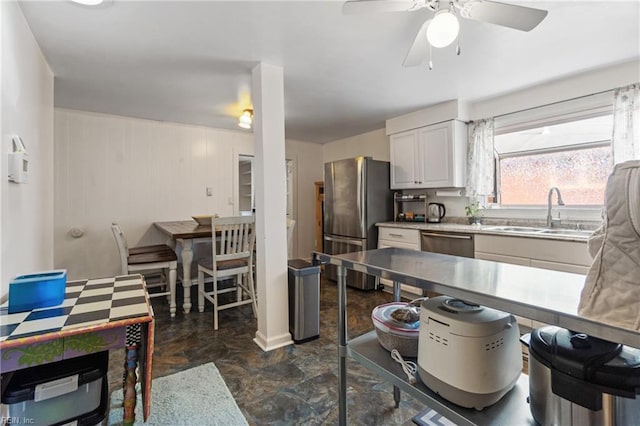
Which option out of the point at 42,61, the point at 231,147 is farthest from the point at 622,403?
the point at 231,147

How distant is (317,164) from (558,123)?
12.1 feet

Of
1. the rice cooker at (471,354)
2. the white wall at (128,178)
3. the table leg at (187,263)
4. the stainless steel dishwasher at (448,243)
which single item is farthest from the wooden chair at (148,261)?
the stainless steel dishwasher at (448,243)

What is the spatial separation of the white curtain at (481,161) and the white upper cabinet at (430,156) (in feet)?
0.31

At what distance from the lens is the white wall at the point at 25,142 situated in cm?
144

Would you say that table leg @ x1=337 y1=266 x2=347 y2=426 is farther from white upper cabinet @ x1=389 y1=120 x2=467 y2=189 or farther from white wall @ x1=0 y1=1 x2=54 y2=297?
white upper cabinet @ x1=389 y1=120 x2=467 y2=189

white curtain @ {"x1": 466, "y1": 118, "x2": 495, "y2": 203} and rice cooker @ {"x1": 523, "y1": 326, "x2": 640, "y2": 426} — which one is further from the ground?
white curtain @ {"x1": 466, "y1": 118, "x2": 495, "y2": 203}

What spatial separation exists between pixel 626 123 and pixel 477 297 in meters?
2.87

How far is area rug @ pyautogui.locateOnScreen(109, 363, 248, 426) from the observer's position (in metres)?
1.59

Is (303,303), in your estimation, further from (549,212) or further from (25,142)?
(549,212)

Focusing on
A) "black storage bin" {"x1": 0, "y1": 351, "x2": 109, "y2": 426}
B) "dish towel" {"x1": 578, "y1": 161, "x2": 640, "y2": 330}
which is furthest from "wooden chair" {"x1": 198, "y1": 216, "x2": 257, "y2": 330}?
"dish towel" {"x1": 578, "y1": 161, "x2": 640, "y2": 330}

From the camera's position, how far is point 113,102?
10.8 feet

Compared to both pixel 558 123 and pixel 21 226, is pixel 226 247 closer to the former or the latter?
pixel 21 226

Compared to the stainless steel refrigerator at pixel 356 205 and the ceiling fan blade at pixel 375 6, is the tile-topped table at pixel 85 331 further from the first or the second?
the stainless steel refrigerator at pixel 356 205

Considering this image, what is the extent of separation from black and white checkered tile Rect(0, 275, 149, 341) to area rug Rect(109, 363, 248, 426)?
732 mm
